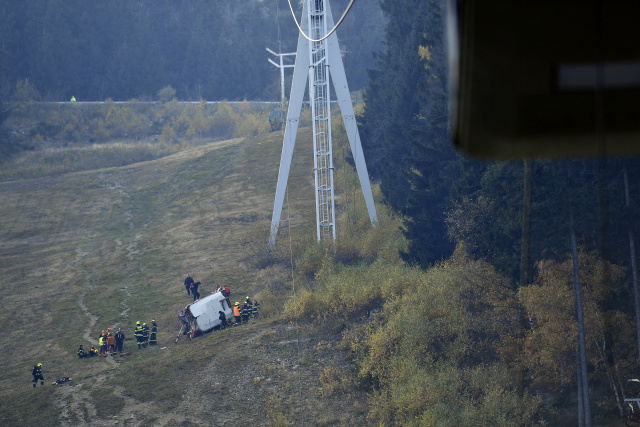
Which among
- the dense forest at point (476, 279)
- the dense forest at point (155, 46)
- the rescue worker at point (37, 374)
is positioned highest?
the dense forest at point (155, 46)

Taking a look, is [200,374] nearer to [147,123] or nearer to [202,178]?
[202,178]

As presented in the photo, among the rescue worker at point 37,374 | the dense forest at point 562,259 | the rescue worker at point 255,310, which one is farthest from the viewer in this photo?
the rescue worker at point 255,310

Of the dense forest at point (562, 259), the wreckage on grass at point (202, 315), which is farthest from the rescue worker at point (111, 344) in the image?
the dense forest at point (562, 259)

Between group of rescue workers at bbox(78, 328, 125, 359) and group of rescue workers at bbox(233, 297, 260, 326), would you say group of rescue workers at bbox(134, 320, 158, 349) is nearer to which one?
group of rescue workers at bbox(78, 328, 125, 359)

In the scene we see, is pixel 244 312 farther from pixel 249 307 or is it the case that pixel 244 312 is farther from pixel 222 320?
pixel 222 320

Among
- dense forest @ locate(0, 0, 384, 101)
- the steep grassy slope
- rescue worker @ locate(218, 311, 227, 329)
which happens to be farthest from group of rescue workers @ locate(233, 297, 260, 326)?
dense forest @ locate(0, 0, 384, 101)

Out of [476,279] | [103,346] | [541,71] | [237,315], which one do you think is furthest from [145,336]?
[541,71]

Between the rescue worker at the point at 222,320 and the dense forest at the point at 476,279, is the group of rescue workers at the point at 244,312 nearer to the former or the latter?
the rescue worker at the point at 222,320
